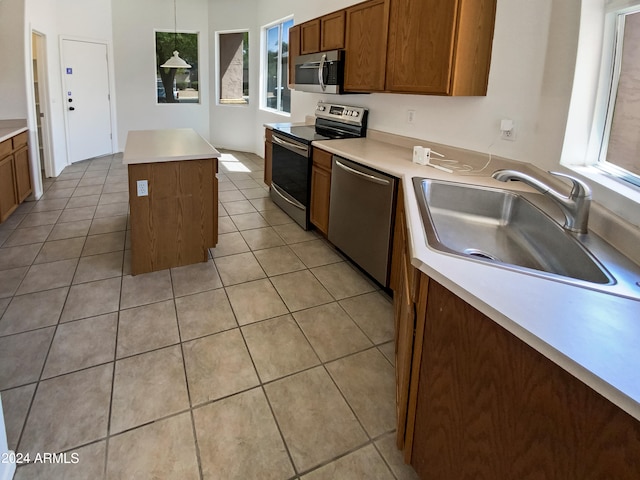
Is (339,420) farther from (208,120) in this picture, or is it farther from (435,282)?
(208,120)

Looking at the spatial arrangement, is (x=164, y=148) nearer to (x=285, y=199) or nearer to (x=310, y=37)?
(x=285, y=199)

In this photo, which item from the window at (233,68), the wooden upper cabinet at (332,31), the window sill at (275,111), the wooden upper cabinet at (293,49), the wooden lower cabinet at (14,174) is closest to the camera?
the wooden upper cabinet at (332,31)

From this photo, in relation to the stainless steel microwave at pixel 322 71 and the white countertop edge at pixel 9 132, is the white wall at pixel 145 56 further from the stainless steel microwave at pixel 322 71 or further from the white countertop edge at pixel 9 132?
the stainless steel microwave at pixel 322 71

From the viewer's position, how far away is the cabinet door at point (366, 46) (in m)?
3.06

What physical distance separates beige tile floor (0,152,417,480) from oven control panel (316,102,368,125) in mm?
1242

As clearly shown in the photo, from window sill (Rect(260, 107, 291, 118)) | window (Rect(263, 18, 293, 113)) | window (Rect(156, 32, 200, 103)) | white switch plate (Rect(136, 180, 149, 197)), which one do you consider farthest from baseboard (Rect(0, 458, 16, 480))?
window (Rect(156, 32, 200, 103))

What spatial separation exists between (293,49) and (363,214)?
2724 millimetres

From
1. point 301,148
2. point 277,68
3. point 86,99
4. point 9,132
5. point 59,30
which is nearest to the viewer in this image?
point 301,148

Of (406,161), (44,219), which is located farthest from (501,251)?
(44,219)

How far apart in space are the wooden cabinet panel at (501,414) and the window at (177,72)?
7.82 m

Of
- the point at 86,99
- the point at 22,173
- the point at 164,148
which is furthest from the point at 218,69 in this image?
the point at 164,148

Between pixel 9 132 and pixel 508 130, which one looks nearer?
pixel 508 130

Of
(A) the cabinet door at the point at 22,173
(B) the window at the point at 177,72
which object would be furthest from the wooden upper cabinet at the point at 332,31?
(B) the window at the point at 177,72

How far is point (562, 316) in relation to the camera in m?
0.89
